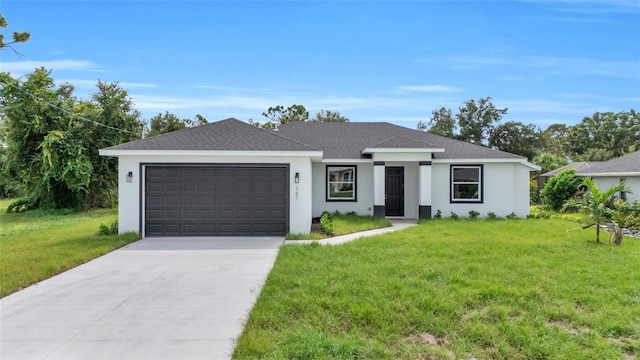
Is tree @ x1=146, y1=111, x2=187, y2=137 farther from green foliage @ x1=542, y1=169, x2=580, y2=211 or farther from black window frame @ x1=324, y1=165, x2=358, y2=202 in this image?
green foliage @ x1=542, y1=169, x2=580, y2=211

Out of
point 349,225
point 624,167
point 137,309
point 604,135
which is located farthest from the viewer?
point 604,135

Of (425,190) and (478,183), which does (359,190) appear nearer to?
(425,190)

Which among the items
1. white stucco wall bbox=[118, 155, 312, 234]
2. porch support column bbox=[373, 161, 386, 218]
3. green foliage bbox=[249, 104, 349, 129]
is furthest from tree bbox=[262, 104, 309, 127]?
→ white stucco wall bbox=[118, 155, 312, 234]

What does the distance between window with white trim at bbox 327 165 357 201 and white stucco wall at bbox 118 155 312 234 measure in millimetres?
4288

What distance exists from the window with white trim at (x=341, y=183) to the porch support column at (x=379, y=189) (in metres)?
1.15

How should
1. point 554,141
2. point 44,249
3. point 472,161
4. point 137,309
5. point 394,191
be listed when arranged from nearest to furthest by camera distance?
point 137,309
point 44,249
point 472,161
point 394,191
point 554,141

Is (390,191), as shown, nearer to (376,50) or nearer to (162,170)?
(376,50)

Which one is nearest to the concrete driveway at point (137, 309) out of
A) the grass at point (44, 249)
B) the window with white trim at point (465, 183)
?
the grass at point (44, 249)

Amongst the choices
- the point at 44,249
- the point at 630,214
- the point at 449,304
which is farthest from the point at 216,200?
the point at 630,214

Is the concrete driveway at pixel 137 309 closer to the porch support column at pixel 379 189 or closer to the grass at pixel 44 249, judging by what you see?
the grass at pixel 44 249

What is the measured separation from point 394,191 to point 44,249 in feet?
39.6

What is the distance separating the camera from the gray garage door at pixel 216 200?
11.6m

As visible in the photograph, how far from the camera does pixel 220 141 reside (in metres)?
11.8

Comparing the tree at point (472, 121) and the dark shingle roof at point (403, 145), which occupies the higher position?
the tree at point (472, 121)
